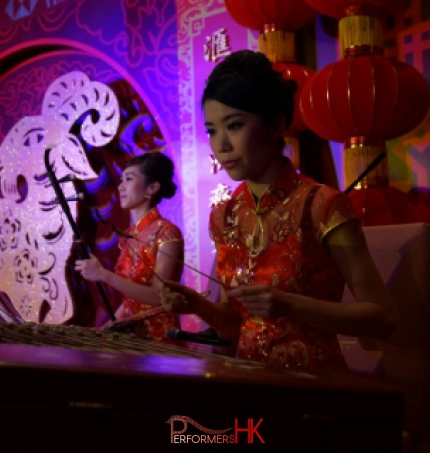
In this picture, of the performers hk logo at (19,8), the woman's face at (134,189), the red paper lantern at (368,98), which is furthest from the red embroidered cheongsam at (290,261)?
the performers hk logo at (19,8)

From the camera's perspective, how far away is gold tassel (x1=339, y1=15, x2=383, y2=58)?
2332 millimetres

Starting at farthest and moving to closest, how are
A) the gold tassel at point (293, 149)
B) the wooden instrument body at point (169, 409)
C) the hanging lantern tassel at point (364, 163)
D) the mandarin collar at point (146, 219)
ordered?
the mandarin collar at point (146, 219)
the gold tassel at point (293, 149)
the hanging lantern tassel at point (364, 163)
the wooden instrument body at point (169, 409)

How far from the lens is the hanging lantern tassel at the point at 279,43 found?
273cm

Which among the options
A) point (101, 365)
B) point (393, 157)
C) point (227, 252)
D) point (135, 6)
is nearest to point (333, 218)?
point (227, 252)

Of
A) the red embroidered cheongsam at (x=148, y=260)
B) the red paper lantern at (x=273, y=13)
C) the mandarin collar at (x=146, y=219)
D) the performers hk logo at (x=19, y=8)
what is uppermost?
the performers hk logo at (x=19, y=8)

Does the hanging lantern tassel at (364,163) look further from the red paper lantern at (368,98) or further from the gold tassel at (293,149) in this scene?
the gold tassel at (293,149)

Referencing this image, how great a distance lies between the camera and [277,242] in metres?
1.42

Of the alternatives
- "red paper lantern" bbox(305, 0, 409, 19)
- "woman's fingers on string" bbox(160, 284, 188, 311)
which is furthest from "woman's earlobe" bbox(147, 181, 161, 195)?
"woman's fingers on string" bbox(160, 284, 188, 311)

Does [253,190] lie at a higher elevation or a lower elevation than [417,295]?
higher

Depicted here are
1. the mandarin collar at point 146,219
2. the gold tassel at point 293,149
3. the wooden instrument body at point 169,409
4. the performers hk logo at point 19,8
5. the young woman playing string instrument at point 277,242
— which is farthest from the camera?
the performers hk logo at point 19,8

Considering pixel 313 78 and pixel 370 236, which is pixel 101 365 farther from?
pixel 313 78

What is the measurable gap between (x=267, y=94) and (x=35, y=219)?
3002mm

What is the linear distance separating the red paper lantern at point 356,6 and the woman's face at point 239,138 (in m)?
1.11

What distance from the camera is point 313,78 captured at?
2344mm
